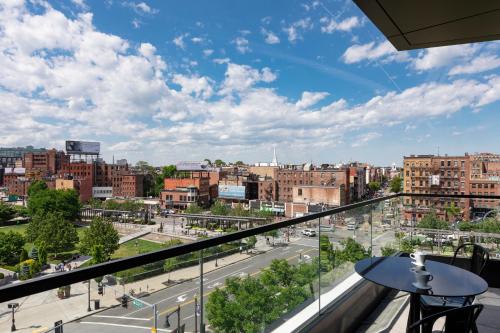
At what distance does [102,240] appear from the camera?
39312 mm

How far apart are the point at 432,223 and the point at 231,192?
62867 millimetres

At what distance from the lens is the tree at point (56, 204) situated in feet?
190

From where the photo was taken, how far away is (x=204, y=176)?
7438 centimetres

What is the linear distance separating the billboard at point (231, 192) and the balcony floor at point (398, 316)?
62.5 m

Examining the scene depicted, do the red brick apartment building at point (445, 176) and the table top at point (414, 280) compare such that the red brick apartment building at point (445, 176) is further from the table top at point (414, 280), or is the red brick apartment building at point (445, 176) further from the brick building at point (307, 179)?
the table top at point (414, 280)

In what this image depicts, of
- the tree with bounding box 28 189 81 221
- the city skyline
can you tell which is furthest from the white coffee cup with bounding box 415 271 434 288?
the tree with bounding box 28 189 81 221

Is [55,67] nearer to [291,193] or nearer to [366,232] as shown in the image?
[291,193]

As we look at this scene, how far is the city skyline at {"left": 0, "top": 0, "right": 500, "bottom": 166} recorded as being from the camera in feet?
132

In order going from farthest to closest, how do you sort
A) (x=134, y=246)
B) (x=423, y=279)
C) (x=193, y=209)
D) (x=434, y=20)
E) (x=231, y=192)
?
(x=231, y=192) < (x=193, y=209) < (x=134, y=246) < (x=434, y=20) < (x=423, y=279)

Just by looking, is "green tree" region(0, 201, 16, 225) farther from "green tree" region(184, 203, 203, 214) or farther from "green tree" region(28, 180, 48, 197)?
"green tree" region(184, 203, 203, 214)

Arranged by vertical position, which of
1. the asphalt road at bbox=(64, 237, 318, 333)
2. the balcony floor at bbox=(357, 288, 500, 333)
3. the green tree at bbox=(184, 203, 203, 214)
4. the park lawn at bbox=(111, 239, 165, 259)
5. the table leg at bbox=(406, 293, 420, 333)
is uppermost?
the asphalt road at bbox=(64, 237, 318, 333)

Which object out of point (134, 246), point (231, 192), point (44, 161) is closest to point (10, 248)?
point (134, 246)

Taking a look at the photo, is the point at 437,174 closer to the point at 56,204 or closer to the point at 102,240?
the point at 102,240

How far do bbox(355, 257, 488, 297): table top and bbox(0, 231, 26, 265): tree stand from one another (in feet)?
150
